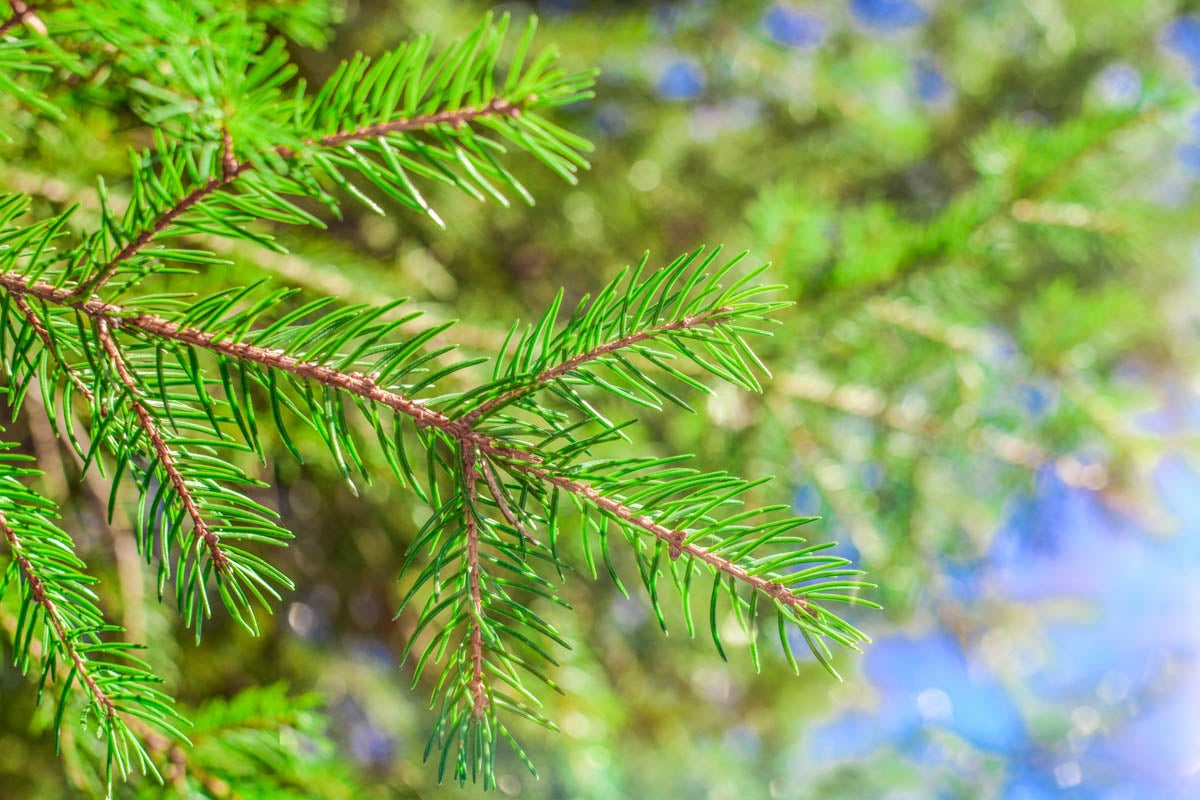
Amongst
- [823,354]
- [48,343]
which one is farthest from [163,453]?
[823,354]

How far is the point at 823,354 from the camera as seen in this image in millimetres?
589

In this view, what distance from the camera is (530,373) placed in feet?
0.66

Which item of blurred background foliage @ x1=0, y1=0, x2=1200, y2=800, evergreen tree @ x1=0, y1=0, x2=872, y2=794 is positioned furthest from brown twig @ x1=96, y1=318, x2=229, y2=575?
blurred background foliage @ x1=0, y1=0, x2=1200, y2=800

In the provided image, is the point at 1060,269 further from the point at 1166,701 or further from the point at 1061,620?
the point at 1166,701

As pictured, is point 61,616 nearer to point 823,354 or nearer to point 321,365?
point 321,365

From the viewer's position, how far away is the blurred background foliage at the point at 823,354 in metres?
0.50

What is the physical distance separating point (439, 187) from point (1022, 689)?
1.11m

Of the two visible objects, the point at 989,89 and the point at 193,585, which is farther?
the point at 989,89

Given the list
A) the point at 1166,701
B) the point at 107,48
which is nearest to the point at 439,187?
the point at 107,48

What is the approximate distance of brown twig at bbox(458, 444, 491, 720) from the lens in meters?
0.20

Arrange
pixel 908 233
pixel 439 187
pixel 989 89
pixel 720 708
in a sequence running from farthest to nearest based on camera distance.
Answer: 1. pixel 720 708
2. pixel 989 89
3. pixel 439 187
4. pixel 908 233

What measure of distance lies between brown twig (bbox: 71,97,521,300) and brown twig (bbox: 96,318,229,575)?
0.05 ft

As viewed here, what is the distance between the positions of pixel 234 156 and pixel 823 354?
1.56 ft

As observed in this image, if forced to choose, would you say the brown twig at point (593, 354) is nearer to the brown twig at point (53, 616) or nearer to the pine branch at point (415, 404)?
the pine branch at point (415, 404)
